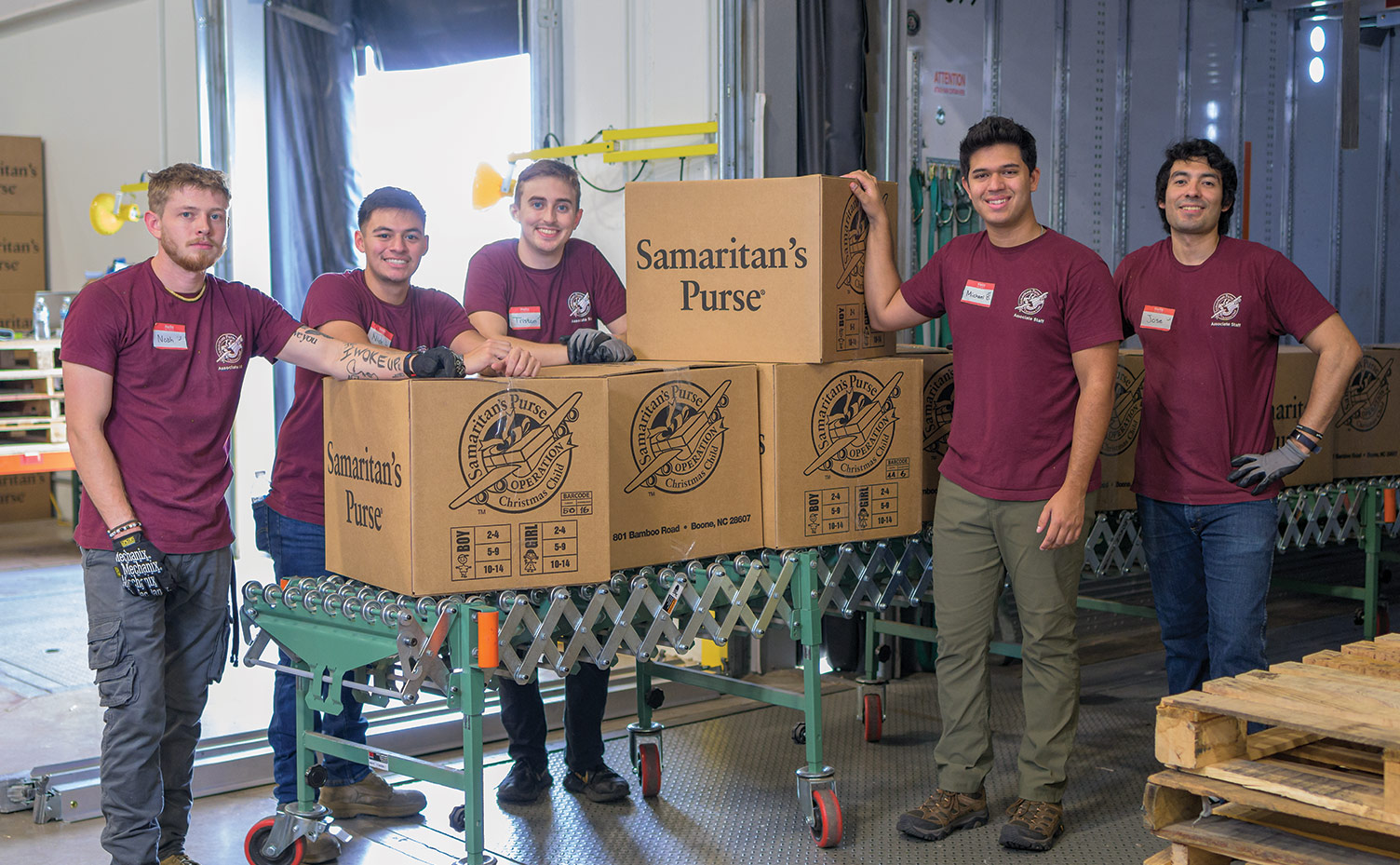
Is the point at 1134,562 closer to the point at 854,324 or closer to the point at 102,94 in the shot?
the point at 854,324

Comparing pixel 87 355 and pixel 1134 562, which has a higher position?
pixel 87 355

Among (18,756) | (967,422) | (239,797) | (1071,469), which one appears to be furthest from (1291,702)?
(18,756)

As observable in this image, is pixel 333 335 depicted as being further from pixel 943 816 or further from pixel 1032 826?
pixel 1032 826

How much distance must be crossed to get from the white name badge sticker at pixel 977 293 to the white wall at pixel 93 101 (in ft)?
14.0

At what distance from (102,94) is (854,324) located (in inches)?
251

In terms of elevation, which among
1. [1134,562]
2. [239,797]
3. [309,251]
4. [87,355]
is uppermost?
[309,251]

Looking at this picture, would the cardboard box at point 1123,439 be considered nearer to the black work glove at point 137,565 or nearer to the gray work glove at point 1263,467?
the gray work glove at point 1263,467

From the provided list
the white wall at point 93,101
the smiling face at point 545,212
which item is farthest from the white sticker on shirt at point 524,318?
the white wall at point 93,101

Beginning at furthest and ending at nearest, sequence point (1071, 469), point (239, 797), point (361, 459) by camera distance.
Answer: point (239, 797)
point (1071, 469)
point (361, 459)

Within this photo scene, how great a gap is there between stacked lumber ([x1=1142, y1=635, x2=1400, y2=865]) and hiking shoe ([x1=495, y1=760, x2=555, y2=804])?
6.48 ft

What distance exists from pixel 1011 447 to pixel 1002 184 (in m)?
0.67

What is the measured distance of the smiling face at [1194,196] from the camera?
3.41 metres

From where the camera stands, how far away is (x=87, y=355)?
2.76 meters

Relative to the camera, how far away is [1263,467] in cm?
330
